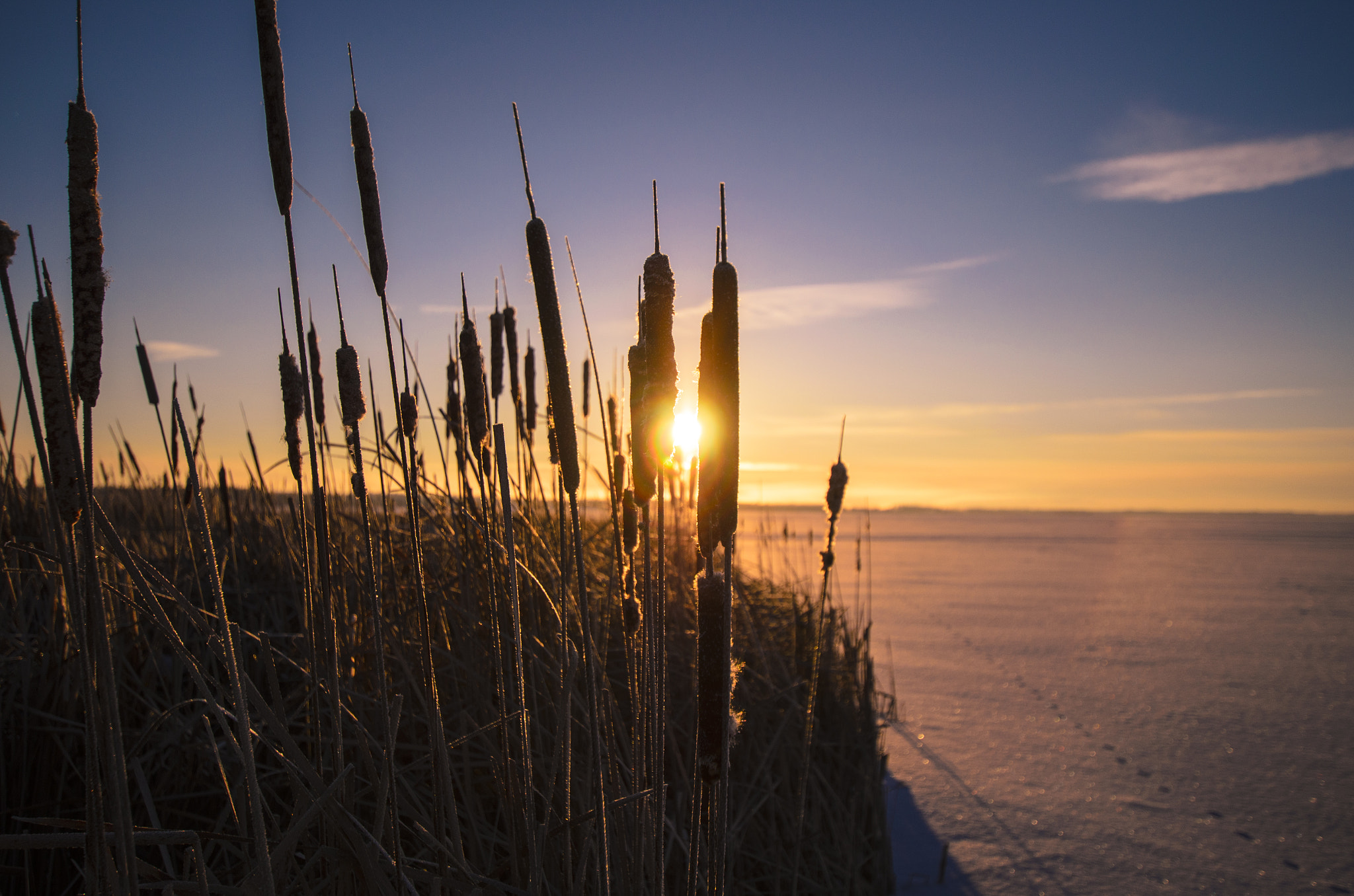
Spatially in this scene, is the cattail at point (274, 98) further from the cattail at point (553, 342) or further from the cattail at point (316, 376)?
the cattail at point (316, 376)

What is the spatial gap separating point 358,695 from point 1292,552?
1554 cm

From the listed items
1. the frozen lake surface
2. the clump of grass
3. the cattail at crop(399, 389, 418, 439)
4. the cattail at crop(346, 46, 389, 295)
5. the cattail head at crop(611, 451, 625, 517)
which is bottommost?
the frozen lake surface

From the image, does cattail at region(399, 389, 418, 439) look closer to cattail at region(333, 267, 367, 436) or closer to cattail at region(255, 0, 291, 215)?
cattail at region(333, 267, 367, 436)

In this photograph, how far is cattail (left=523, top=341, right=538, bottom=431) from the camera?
2.02 m

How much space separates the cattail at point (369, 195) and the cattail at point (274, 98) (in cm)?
9

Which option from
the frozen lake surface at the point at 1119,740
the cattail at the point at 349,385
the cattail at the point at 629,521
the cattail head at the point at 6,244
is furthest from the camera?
the frozen lake surface at the point at 1119,740

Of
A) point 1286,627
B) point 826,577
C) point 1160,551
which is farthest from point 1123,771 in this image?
point 1160,551

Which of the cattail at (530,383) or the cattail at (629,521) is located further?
the cattail at (530,383)

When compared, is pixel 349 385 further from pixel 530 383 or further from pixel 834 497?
pixel 530 383

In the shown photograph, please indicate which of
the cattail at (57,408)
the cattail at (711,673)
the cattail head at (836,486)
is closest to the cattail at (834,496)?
the cattail head at (836,486)

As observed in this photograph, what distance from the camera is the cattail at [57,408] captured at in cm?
46

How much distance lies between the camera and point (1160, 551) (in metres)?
12.4

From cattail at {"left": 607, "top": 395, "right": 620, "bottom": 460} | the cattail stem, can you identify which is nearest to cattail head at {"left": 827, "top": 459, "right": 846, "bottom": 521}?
cattail at {"left": 607, "top": 395, "right": 620, "bottom": 460}

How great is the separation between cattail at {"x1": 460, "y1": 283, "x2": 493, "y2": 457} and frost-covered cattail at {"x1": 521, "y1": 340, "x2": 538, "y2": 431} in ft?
3.19
